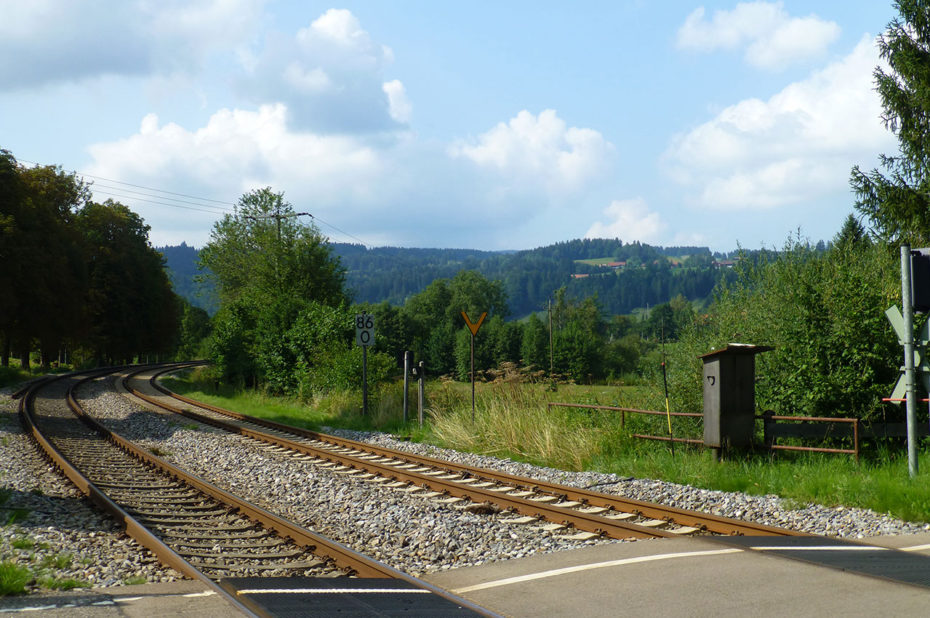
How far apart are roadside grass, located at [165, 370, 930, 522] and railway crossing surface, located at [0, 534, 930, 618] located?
2184 mm

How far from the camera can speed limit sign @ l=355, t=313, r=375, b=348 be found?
20875 millimetres

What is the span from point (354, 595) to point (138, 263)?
63078 mm

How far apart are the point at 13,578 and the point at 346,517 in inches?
155

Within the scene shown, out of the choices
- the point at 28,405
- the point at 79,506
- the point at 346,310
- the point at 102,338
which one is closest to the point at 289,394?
the point at 346,310

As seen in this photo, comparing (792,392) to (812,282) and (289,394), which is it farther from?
(289,394)

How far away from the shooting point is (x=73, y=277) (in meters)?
42.7

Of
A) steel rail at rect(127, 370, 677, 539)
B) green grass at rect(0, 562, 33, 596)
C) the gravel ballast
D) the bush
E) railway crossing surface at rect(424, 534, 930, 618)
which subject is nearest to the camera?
railway crossing surface at rect(424, 534, 930, 618)

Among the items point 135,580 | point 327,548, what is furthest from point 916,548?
point 135,580

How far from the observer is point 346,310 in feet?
95.1

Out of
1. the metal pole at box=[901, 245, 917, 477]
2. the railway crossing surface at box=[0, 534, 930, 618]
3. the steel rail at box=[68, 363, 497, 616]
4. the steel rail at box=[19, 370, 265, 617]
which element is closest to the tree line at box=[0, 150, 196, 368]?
the steel rail at box=[19, 370, 265, 617]

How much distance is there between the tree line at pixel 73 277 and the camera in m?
31.3

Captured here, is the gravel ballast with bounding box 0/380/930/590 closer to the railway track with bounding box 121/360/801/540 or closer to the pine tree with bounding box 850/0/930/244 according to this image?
the railway track with bounding box 121/360/801/540

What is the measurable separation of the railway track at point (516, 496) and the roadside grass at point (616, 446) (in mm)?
1720

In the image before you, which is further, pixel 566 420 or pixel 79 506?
pixel 566 420
